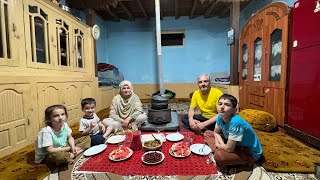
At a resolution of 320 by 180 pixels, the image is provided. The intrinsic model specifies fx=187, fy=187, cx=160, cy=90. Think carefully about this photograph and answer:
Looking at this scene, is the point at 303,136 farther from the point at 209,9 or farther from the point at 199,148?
the point at 209,9

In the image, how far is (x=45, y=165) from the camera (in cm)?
154

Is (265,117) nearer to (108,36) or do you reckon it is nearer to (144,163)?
(144,163)

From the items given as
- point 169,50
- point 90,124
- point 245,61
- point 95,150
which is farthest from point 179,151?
point 169,50

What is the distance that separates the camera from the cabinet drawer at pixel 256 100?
280 centimetres

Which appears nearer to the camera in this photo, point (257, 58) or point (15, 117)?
point (15, 117)

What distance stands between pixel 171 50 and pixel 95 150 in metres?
4.43

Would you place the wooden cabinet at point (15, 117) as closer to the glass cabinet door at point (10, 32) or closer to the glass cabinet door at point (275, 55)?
the glass cabinet door at point (10, 32)

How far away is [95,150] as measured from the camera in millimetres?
1714

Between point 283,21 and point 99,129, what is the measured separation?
100 inches

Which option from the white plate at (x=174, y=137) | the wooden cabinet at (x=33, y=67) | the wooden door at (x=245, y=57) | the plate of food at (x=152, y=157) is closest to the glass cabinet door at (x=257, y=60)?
the wooden door at (x=245, y=57)

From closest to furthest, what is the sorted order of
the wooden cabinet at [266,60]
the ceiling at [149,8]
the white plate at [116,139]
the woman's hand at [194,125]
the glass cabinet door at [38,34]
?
the white plate at [116,139]
the glass cabinet door at [38,34]
the woman's hand at [194,125]
the wooden cabinet at [266,60]
the ceiling at [149,8]

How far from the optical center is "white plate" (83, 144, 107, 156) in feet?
5.46

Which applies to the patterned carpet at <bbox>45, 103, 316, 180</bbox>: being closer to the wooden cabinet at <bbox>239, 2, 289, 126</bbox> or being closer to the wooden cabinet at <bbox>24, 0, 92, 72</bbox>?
the wooden cabinet at <bbox>239, 2, 289, 126</bbox>

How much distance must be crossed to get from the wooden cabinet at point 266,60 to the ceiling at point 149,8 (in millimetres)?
1349
